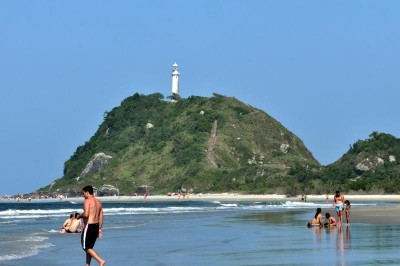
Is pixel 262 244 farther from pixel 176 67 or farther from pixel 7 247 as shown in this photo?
pixel 176 67

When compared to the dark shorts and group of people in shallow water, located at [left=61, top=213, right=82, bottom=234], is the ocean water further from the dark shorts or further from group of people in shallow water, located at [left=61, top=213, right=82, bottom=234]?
the dark shorts

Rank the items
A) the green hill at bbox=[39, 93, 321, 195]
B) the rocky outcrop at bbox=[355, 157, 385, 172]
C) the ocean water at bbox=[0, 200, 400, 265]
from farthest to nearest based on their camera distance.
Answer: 1. the green hill at bbox=[39, 93, 321, 195]
2. the rocky outcrop at bbox=[355, 157, 385, 172]
3. the ocean water at bbox=[0, 200, 400, 265]

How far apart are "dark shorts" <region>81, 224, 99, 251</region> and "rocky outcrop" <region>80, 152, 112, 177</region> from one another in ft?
422

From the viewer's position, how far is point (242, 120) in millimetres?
152250

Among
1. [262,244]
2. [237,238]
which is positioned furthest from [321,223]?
[262,244]

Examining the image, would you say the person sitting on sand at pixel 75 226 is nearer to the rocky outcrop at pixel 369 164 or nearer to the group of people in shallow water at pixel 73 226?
the group of people in shallow water at pixel 73 226

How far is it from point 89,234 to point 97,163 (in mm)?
129833

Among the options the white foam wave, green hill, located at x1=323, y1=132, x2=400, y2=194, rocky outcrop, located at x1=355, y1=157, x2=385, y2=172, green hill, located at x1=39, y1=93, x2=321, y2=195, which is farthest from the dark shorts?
rocky outcrop, located at x1=355, y1=157, x2=385, y2=172

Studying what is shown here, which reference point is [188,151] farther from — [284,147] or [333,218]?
[333,218]

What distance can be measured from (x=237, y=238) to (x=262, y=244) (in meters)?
3.08

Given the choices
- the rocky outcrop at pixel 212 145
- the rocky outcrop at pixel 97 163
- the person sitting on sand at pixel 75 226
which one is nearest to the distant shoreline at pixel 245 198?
the rocky outcrop at pixel 212 145

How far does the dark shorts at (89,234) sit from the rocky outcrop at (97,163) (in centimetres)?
12856

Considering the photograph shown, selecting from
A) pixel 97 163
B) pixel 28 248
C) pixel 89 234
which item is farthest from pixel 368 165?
pixel 89 234

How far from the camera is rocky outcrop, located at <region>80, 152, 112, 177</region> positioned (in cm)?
14477
